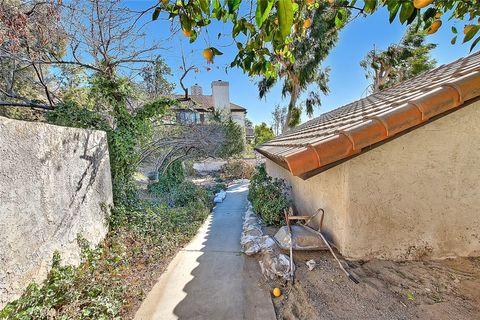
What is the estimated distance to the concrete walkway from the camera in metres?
3.19

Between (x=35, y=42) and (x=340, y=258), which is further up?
(x=35, y=42)

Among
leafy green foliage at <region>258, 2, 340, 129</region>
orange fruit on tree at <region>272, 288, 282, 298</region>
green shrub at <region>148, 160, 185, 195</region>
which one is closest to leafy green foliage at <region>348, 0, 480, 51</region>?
orange fruit on tree at <region>272, 288, 282, 298</region>

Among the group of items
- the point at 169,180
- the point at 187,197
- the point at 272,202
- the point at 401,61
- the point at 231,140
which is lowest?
the point at 187,197

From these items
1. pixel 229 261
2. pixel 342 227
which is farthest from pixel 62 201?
pixel 342 227

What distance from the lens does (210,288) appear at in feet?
12.4

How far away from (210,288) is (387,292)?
2.74 meters

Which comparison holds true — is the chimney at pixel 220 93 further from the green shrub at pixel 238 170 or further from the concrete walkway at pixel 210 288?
the concrete walkway at pixel 210 288

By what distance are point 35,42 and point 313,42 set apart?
14.6m

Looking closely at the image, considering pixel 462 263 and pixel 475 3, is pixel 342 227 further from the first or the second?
pixel 475 3

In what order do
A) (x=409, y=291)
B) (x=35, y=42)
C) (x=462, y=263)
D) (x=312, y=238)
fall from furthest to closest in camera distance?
1. (x=35, y=42)
2. (x=312, y=238)
3. (x=462, y=263)
4. (x=409, y=291)

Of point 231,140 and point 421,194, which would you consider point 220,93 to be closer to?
point 231,140

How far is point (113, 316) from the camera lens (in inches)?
122

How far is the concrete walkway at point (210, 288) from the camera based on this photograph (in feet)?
10.5

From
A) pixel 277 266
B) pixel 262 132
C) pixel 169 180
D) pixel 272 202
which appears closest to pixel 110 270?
pixel 277 266
